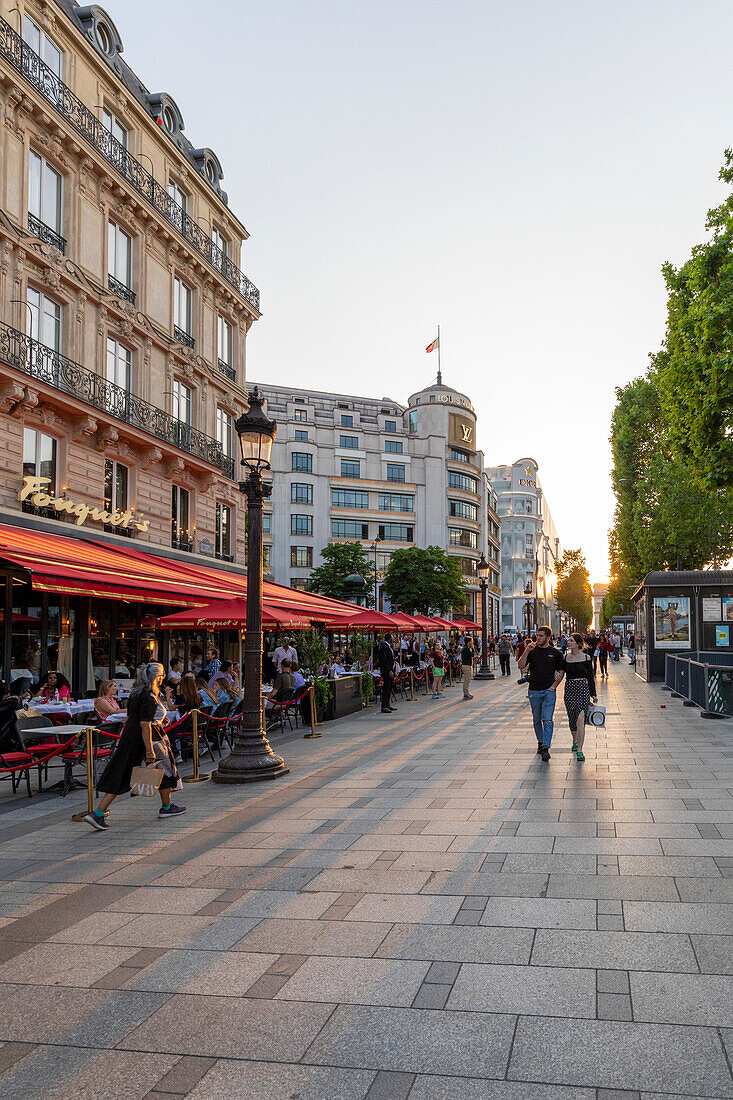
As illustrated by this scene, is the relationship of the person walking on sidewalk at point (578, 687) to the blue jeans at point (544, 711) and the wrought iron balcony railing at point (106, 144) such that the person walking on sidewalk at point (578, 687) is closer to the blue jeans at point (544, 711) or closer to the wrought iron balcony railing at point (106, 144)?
the blue jeans at point (544, 711)

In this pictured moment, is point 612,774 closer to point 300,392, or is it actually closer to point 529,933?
point 529,933

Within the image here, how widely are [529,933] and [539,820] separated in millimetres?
2843

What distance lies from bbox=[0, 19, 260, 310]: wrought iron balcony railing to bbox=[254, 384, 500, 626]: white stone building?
122ft

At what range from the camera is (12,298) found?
17.0 meters

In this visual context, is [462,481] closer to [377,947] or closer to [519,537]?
[519,537]

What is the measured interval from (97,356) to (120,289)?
2.47 metres

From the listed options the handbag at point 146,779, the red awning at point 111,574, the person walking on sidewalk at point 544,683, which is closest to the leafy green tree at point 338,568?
the red awning at point 111,574

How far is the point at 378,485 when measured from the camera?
70.2 meters

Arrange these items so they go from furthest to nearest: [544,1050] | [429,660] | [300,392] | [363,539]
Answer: [300,392]
[363,539]
[429,660]
[544,1050]

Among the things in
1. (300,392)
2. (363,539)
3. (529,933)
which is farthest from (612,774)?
(300,392)

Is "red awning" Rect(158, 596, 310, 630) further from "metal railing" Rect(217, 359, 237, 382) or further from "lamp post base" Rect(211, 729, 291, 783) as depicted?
"metal railing" Rect(217, 359, 237, 382)

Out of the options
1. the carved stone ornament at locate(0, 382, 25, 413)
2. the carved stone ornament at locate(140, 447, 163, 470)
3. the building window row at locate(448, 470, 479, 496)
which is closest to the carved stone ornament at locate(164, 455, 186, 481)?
the carved stone ornament at locate(140, 447, 163, 470)

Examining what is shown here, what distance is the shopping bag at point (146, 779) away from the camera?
7.53m

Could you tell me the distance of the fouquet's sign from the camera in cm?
1689
